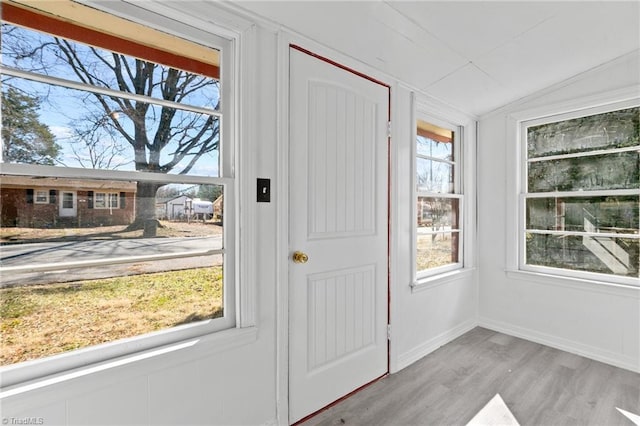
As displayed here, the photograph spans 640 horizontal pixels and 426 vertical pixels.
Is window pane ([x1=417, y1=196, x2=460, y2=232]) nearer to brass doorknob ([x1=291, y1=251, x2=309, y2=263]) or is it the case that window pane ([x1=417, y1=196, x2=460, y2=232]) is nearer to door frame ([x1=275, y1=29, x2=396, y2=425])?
brass doorknob ([x1=291, y1=251, x2=309, y2=263])

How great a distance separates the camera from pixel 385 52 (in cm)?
200

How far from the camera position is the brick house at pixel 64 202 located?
111cm

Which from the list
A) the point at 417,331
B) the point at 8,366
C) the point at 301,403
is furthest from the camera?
the point at 417,331

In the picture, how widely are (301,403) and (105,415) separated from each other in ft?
3.29

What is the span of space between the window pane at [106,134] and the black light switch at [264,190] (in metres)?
0.22

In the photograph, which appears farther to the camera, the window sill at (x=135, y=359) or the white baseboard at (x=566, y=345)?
the white baseboard at (x=566, y=345)

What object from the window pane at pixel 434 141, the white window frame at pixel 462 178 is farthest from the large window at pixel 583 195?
the window pane at pixel 434 141

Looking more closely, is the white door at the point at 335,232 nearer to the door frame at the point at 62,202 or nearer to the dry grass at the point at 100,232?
the dry grass at the point at 100,232

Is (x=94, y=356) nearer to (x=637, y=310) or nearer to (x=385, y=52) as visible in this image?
(x=385, y=52)

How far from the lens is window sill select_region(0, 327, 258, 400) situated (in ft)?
3.57

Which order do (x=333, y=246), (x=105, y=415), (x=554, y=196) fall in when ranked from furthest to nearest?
(x=554, y=196) < (x=333, y=246) < (x=105, y=415)

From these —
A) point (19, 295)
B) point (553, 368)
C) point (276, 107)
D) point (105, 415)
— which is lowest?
point (553, 368)

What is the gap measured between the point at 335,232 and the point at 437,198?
1.43 metres

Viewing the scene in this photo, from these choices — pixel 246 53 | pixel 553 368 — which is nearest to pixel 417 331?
pixel 553 368
